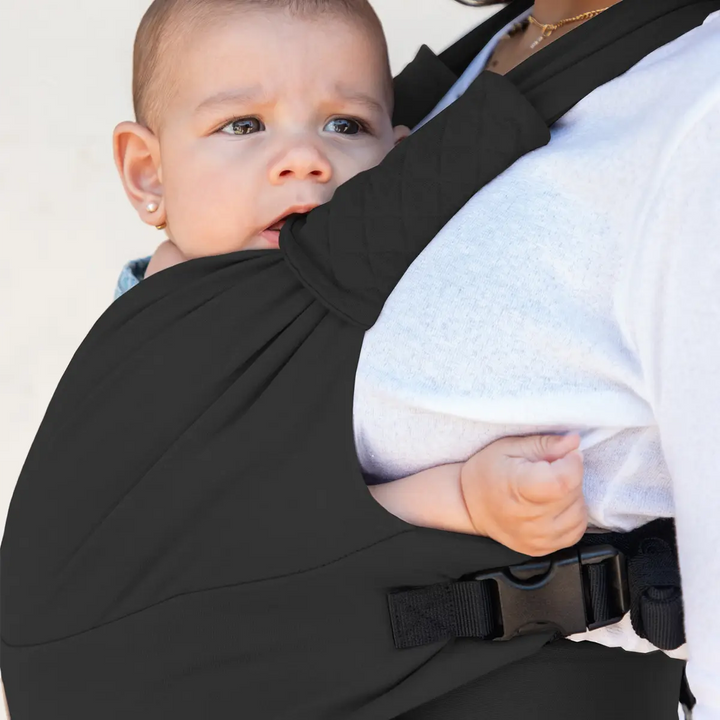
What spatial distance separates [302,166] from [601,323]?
38cm

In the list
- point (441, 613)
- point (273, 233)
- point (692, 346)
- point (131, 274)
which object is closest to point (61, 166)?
point (131, 274)

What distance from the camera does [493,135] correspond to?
0.89m

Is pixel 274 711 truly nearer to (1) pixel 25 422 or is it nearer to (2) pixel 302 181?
(2) pixel 302 181

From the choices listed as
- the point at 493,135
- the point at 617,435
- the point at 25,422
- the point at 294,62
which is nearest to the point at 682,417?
the point at 617,435

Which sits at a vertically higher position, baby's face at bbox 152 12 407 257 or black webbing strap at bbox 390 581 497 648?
baby's face at bbox 152 12 407 257

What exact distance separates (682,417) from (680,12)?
14.9 inches

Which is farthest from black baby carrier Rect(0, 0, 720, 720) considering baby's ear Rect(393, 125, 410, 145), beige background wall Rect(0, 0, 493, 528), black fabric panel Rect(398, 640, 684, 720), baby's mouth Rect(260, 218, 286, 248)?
beige background wall Rect(0, 0, 493, 528)

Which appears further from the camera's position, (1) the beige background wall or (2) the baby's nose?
(1) the beige background wall

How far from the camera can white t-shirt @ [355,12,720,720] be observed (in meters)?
0.73

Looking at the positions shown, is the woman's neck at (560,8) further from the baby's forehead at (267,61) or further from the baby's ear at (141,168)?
the baby's ear at (141,168)

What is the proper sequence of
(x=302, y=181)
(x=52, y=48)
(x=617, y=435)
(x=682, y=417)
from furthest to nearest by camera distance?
(x=52, y=48) → (x=302, y=181) → (x=617, y=435) → (x=682, y=417)

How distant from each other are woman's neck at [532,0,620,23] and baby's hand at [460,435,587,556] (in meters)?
0.56

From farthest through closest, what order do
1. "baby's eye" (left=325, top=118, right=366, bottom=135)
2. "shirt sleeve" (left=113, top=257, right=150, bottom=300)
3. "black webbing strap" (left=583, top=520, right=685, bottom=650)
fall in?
"shirt sleeve" (left=113, top=257, right=150, bottom=300) → "baby's eye" (left=325, top=118, right=366, bottom=135) → "black webbing strap" (left=583, top=520, right=685, bottom=650)

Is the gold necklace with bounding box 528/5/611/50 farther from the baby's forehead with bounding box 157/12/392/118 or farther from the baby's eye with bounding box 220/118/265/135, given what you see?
the baby's eye with bounding box 220/118/265/135
